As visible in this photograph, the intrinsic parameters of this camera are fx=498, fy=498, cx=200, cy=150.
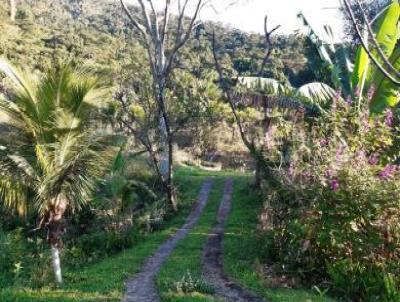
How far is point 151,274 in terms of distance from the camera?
9.29 metres

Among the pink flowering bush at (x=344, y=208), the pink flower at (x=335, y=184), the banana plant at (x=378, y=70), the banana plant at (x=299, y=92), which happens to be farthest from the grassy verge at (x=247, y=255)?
the banana plant at (x=378, y=70)

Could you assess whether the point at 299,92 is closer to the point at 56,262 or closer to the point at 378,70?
the point at 378,70

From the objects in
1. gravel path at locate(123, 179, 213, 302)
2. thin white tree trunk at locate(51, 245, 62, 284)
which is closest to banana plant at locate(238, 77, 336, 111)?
gravel path at locate(123, 179, 213, 302)

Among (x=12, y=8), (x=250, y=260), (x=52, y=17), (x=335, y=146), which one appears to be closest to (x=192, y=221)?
(x=250, y=260)

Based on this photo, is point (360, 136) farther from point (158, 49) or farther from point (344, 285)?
point (158, 49)

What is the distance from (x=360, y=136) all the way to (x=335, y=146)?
506 mm

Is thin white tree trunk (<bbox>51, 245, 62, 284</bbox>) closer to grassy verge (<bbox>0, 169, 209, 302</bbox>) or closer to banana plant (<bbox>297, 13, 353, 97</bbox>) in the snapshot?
grassy verge (<bbox>0, 169, 209, 302</bbox>)

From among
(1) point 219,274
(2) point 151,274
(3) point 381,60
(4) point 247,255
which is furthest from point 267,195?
(3) point 381,60

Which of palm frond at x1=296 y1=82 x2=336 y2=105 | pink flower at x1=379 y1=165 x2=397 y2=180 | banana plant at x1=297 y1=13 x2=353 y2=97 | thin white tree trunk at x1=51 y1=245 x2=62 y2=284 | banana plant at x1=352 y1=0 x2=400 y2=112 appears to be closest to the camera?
pink flower at x1=379 y1=165 x2=397 y2=180

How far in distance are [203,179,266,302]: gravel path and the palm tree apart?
2671mm

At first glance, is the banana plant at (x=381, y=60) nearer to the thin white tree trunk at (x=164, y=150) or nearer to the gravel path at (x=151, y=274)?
the gravel path at (x=151, y=274)

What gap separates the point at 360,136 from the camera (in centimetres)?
826

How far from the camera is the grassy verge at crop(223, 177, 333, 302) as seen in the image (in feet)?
24.7

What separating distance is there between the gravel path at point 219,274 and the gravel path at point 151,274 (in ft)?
2.87
